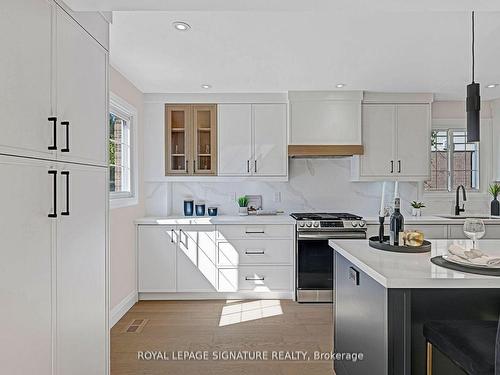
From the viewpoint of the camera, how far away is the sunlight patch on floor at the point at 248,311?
3656 mm

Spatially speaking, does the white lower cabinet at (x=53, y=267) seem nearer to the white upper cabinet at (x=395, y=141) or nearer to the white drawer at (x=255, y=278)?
the white drawer at (x=255, y=278)

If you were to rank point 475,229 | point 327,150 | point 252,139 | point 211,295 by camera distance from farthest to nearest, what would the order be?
point 252,139
point 327,150
point 211,295
point 475,229

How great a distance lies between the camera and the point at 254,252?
166 inches

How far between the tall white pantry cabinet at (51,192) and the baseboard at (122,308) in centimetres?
152

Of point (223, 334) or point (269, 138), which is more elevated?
point (269, 138)

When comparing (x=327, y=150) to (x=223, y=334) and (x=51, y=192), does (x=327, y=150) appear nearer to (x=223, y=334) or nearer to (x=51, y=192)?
(x=223, y=334)

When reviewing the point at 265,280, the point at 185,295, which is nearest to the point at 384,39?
the point at 265,280

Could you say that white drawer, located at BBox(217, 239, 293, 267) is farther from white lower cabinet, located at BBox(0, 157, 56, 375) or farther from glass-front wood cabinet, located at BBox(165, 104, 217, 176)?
white lower cabinet, located at BBox(0, 157, 56, 375)

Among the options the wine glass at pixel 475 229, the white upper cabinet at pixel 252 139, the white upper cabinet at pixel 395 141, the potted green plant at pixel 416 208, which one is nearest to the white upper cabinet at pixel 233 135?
the white upper cabinet at pixel 252 139

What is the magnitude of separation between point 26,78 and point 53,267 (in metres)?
0.73

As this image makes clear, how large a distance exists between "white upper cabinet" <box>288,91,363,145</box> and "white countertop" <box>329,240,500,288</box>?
7.66 ft

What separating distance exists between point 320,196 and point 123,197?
2385mm

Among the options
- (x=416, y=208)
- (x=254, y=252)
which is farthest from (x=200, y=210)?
(x=416, y=208)

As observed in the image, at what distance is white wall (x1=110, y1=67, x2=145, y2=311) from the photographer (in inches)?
140
